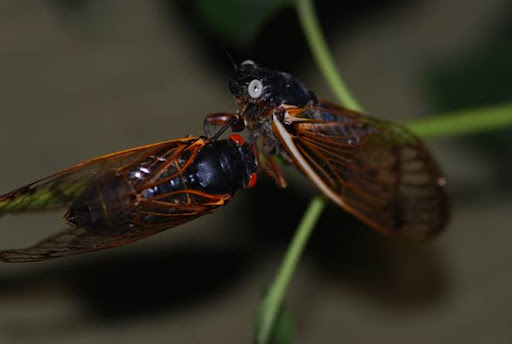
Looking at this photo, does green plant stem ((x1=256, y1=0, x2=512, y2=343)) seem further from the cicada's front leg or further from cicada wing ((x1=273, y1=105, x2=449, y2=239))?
the cicada's front leg

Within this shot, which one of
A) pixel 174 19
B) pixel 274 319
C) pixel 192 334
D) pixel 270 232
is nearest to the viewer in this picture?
pixel 274 319

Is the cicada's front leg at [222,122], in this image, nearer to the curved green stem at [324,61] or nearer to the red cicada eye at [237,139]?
the red cicada eye at [237,139]

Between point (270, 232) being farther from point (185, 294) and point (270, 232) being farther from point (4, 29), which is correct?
point (4, 29)

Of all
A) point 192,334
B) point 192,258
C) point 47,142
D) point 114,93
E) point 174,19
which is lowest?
point 192,334

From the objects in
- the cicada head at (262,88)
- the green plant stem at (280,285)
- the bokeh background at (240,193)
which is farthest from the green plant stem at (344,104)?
the bokeh background at (240,193)

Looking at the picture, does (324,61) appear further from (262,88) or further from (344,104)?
(262,88)

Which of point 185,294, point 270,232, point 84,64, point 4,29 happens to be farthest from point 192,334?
point 4,29
